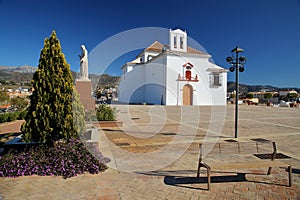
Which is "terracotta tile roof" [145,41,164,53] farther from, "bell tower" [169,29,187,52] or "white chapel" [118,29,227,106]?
"bell tower" [169,29,187,52]

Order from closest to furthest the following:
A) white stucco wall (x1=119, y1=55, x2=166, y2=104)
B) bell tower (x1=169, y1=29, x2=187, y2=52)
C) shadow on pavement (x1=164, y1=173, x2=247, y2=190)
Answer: shadow on pavement (x1=164, y1=173, x2=247, y2=190)
bell tower (x1=169, y1=29, x2=187, y2=52)
white stucco wall (x1=119, y1=55, x2=166, y2=104)

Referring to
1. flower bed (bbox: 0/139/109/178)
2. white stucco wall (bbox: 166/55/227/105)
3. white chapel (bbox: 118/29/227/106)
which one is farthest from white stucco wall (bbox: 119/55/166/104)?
flower bed (bbox: 0/139/109/178)

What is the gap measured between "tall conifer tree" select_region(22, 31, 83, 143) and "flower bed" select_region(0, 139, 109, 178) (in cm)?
27

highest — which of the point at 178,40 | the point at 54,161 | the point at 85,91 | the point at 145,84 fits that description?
the point at 178,40

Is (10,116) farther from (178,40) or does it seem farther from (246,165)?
(178,40)

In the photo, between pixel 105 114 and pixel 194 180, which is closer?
pixel 194 180

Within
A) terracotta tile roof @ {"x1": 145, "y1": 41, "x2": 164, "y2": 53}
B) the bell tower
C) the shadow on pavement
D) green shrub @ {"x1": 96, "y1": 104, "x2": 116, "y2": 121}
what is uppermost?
terracotta tile roof @ {"x1": 145, "y1": 41, "x2": 164, "y2": 53}

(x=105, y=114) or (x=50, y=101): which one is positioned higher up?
(x=50, y=101)

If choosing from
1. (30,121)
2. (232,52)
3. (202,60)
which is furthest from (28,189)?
(202,60)

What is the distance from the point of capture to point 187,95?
2881 centimetres

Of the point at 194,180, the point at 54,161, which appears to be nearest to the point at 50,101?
the point at 54,161

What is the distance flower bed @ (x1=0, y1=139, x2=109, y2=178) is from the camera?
3.65 m

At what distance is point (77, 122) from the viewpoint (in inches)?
168

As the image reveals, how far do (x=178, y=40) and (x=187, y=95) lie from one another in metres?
8.46
